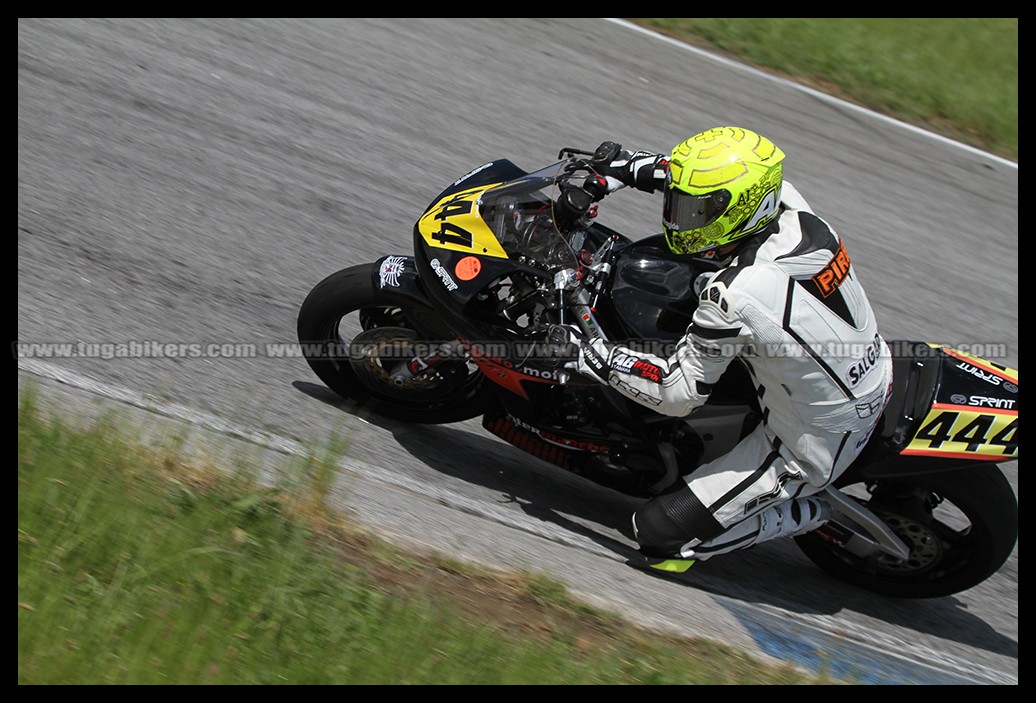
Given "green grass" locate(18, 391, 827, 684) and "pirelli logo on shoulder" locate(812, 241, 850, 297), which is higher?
"pirelli logo on shoulder" locate(812, 241, 850, 297)

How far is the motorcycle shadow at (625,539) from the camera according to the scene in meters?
4.53

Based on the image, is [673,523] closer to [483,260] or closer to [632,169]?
[483,260]

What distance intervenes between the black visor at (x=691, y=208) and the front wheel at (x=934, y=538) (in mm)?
1468

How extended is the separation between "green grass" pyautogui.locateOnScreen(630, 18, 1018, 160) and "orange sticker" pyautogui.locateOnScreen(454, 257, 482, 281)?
656 centimetres

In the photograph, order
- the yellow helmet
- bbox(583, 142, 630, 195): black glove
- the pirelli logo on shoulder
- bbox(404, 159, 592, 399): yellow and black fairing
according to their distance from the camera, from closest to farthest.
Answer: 1. the yellow helmet
2. the pirelli logo on shoulder
3. bbox(404, 159, 592, 399): yellow and black fairing
4. bbox(583, 142, 630, 195): black glove

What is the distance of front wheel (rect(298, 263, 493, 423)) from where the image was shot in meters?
4.43

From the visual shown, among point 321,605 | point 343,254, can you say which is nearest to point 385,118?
point 343,254

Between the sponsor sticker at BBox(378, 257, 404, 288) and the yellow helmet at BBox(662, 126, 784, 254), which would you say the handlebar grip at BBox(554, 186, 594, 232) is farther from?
the sponsor sticker at BBox(378, 257, 404, 288)

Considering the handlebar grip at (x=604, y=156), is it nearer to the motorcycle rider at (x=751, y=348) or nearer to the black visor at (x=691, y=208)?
the motorcycle rider at (x=751, y=348)

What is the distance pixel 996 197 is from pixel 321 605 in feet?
24.7

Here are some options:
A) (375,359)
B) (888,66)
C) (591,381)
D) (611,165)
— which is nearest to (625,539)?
(591,381)

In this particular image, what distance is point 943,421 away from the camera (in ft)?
13.3

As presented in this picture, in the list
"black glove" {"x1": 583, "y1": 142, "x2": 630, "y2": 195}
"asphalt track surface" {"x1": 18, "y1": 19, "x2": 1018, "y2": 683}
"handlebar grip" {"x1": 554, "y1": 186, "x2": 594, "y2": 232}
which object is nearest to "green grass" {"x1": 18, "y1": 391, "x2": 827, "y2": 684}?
"asphalt track surface" {"x1": 18, "y1": 19, "x2": 1018, "y2": 683}

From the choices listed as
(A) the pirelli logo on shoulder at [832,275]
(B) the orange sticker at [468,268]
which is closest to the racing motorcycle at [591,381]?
(B) the orange sticker at [468,268]
